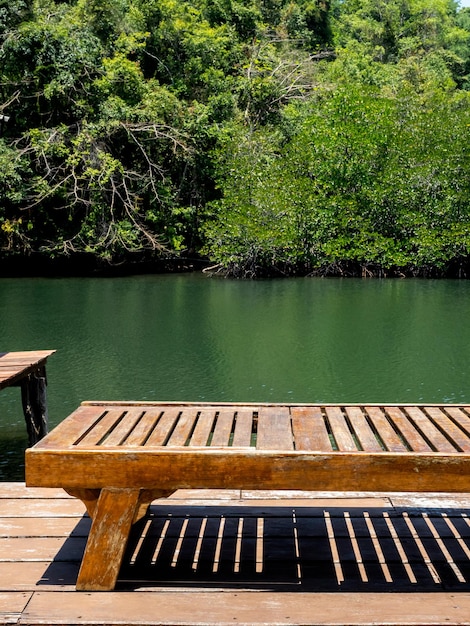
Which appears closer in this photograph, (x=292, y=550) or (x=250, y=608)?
(x=250, y=608)

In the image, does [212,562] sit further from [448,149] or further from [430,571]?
[448,149]

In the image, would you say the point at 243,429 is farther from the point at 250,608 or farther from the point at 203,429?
the point at 250,608

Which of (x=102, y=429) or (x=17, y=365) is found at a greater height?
(x=102, y=429)

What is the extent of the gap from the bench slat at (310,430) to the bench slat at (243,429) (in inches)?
6.5

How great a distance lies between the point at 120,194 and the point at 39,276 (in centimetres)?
335

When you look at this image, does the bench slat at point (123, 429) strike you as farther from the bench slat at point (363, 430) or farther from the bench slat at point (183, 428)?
the bench slat at point (363, 430)

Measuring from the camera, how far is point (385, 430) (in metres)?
2.79

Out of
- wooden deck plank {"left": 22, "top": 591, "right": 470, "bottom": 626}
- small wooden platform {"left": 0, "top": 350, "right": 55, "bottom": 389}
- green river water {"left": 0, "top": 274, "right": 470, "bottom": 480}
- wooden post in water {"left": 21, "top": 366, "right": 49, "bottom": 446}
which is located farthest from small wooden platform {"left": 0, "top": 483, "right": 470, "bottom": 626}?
green river water {"left": 0, "top": 274, "right": 470, "bottom": 480}

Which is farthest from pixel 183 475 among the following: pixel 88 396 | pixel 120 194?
pixel 120 194

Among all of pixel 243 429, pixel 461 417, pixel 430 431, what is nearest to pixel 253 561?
pixel 243 429

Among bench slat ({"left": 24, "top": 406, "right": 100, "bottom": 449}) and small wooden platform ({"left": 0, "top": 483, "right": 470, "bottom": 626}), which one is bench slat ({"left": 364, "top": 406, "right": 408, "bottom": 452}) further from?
bench slat ({"left": 24, "top": 406, "right": 100, "bottom": 449})

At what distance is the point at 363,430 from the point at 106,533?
992mm

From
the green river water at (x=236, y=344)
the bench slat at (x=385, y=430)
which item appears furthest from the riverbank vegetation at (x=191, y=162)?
the bench slat at (x=385, y=430)

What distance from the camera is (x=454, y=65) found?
43.2m
